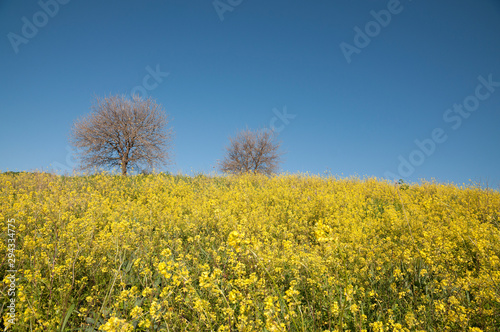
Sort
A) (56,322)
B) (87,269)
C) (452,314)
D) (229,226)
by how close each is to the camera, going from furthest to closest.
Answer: (229,226), (87,269), (56,322), (452,314)

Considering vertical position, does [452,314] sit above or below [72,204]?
below

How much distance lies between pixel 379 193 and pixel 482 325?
813 centimetres

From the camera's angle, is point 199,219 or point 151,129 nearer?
point 199,219

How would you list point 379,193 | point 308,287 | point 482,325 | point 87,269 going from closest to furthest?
point 482,325 → point 308,287 → point 87,269 → point 379,193

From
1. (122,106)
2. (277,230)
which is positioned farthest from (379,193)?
(122,106)

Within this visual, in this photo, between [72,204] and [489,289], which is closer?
[489,289]

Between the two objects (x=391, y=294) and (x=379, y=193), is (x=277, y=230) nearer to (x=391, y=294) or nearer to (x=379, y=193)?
(x=391, y=294)

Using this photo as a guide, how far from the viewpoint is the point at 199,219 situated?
17.9 feet

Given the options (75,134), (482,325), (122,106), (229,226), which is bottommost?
(482,325)

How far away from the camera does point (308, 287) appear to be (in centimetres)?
308

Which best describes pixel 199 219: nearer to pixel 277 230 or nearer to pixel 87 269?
pixel 277 230

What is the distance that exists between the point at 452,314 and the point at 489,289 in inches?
31.6

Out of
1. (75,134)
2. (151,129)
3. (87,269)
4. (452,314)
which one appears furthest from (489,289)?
(75,134)

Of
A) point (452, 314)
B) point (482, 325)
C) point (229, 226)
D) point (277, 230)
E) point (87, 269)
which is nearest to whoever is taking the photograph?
point (452, 314)
